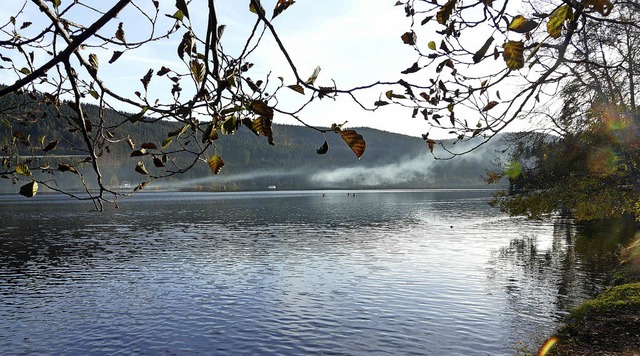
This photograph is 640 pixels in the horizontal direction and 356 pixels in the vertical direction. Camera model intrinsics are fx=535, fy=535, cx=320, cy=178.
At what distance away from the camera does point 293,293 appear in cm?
3070

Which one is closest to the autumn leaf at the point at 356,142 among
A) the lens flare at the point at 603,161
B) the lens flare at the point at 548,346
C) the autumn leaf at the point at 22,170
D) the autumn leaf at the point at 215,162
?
the autumn leaf at the point at 215,162

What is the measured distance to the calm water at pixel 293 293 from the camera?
21734 millimetres

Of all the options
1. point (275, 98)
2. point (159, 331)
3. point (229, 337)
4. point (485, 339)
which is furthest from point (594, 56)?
point (275, 98)

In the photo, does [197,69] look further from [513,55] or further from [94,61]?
[513,55]

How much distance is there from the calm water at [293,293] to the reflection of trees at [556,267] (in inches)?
5.0

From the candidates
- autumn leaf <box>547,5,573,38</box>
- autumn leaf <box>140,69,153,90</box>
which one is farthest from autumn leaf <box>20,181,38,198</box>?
autumn leaf <box>547,5,573,38</box>

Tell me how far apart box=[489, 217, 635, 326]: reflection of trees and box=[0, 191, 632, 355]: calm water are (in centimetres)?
13

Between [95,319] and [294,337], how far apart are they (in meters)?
10.3

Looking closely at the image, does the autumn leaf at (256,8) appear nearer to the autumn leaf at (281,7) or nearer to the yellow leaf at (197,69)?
the autumn leaf at (281,7)

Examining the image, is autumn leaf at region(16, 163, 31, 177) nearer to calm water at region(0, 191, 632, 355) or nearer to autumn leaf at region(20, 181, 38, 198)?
autumn leaf at region(20, 181, 38, 198)

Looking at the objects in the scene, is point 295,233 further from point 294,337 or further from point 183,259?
point 294,337

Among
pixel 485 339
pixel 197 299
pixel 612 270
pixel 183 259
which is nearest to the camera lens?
pixel 485 339

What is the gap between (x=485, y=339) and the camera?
69.0 ft

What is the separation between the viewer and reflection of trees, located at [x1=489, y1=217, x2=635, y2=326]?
27156 mm
